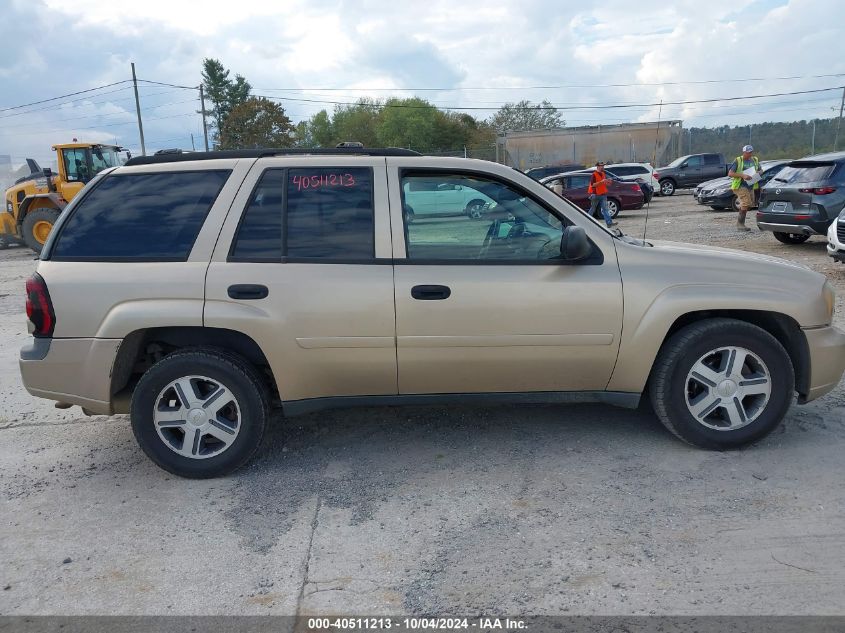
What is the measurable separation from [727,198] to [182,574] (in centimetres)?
1979

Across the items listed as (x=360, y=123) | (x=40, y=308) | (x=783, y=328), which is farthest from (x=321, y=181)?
(x=360, y=123)

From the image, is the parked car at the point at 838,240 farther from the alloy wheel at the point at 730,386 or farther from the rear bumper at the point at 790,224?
the alloy wheel at the point at 730,386

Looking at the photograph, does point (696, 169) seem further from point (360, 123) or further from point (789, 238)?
point (360, 123)

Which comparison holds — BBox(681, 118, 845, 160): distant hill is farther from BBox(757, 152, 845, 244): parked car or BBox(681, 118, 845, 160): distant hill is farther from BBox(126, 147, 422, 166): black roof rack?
BBox(126, 147, 422, 166): black roof rack

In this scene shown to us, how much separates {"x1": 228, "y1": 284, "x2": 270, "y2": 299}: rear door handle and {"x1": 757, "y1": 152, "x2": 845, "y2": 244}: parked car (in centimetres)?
1026

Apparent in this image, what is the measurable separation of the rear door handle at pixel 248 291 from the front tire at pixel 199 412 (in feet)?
1.24

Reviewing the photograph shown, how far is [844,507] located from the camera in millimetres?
3223

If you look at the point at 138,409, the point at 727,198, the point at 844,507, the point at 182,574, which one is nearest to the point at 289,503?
the point at 182,574

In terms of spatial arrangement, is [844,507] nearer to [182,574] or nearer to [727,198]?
[182,574]

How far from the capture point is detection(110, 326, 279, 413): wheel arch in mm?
3680

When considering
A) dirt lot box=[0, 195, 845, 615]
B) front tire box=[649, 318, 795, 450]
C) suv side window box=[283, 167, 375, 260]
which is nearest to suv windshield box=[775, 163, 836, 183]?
dirt lot box=[0, 195, 845, 615]

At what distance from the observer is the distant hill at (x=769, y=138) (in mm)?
38625

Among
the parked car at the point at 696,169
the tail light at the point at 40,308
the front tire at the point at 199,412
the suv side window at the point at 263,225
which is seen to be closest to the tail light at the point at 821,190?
the suv side window at the point at 263,225

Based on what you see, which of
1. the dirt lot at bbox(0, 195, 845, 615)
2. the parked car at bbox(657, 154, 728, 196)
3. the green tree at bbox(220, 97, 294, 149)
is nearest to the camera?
the dirt lot at bbox(0, 195, 845, 615)
